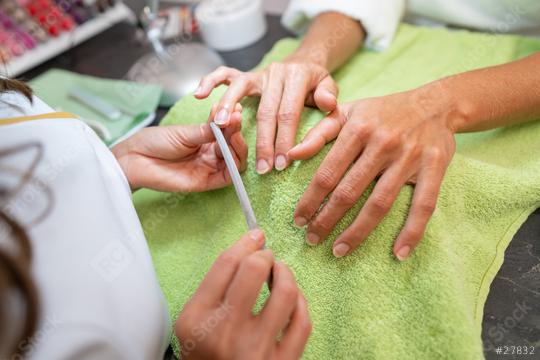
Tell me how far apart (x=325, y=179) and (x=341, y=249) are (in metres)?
0.10

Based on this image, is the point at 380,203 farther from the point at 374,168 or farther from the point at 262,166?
the point at 262,166

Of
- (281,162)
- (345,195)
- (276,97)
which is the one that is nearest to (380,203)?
(345,195)

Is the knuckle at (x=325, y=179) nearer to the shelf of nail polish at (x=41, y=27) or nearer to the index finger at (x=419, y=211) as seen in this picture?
the index finger at (x=419, y=211)

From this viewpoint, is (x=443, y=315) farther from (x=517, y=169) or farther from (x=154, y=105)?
(x=154, y=105)

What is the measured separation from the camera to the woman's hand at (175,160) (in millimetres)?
671

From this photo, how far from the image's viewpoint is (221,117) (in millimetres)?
597

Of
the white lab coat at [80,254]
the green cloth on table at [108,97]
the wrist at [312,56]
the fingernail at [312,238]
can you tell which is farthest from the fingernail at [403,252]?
the green cloth on table at [108,97]

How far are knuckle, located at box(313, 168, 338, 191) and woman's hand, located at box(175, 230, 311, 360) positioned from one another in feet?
0.50

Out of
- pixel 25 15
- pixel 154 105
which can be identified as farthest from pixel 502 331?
pixel 25 15

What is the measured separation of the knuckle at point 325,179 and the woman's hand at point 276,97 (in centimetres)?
6

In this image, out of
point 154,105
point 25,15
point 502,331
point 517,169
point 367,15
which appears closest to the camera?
point 502,331

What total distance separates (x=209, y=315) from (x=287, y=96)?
1.26 feet

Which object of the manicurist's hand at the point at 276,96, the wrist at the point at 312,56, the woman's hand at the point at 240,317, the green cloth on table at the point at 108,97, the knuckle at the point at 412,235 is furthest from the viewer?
the green cloth on table at the point at 108,97

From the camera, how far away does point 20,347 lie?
386 mm
